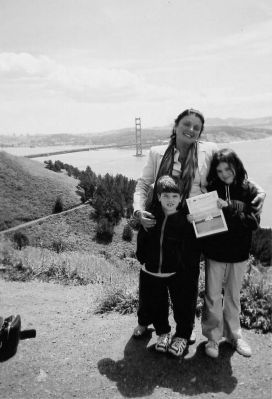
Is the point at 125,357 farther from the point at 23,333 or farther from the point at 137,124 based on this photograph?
the point at 137,124

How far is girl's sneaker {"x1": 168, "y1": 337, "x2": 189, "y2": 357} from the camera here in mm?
2936

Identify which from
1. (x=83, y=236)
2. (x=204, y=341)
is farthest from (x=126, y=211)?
(x=204, y=341)

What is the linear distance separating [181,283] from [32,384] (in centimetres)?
130

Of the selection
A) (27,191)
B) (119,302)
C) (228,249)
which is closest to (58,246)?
(27,191)

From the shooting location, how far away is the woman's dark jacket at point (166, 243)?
2.85 meters

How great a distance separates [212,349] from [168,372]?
0.39m

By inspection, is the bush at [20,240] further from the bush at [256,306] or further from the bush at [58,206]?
the bush at [256,306]

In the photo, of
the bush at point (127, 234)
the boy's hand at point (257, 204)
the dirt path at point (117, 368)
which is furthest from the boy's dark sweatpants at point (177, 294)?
the bush at point (127, 234)

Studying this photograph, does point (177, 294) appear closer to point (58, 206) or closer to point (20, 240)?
point (20, 240)

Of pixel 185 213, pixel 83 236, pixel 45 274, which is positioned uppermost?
pixel 185 213

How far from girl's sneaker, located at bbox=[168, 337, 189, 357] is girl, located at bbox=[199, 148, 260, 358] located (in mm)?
177

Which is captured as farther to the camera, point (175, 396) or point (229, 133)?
point (229, 133)

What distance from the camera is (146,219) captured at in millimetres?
2859

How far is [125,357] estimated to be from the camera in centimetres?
304
